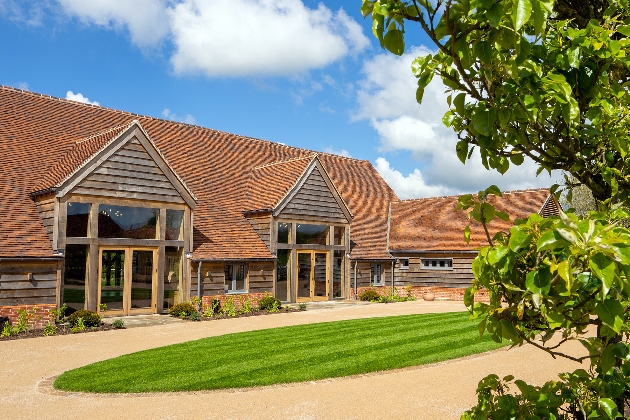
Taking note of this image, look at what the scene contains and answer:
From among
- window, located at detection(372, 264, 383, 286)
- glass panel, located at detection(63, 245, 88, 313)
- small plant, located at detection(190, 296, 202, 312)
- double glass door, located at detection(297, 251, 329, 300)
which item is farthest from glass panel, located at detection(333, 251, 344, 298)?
glass panel, located at detection(63, 245, 88, 313)

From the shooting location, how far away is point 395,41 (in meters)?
2.38

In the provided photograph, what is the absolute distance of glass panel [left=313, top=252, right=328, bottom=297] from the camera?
1004 inches

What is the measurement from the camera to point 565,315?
2475 mm

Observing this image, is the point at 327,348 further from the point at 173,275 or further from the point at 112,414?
the point at 173,275

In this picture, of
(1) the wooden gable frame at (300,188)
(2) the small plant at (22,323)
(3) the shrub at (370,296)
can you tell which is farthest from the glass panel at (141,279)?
A: (3) the shrub at (370,296)

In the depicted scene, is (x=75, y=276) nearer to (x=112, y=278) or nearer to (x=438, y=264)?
(x=112, y=278)

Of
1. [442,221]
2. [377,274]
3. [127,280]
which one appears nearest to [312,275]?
[377,274]

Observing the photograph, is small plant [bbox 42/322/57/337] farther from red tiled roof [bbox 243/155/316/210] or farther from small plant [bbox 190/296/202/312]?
red tiled roof [bbox 243/155/316/210]

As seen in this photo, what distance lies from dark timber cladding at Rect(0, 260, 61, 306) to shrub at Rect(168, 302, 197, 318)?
405 cm

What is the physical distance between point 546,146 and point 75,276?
1720cm

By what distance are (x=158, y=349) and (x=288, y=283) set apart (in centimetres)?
1152

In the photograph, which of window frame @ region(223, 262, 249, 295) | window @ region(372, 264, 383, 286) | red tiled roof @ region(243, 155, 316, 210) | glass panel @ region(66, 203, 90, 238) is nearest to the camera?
glass panel @ region(66, 203, 90, 238)

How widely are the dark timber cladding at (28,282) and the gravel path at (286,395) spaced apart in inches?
136

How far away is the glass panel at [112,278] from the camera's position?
722 inches
